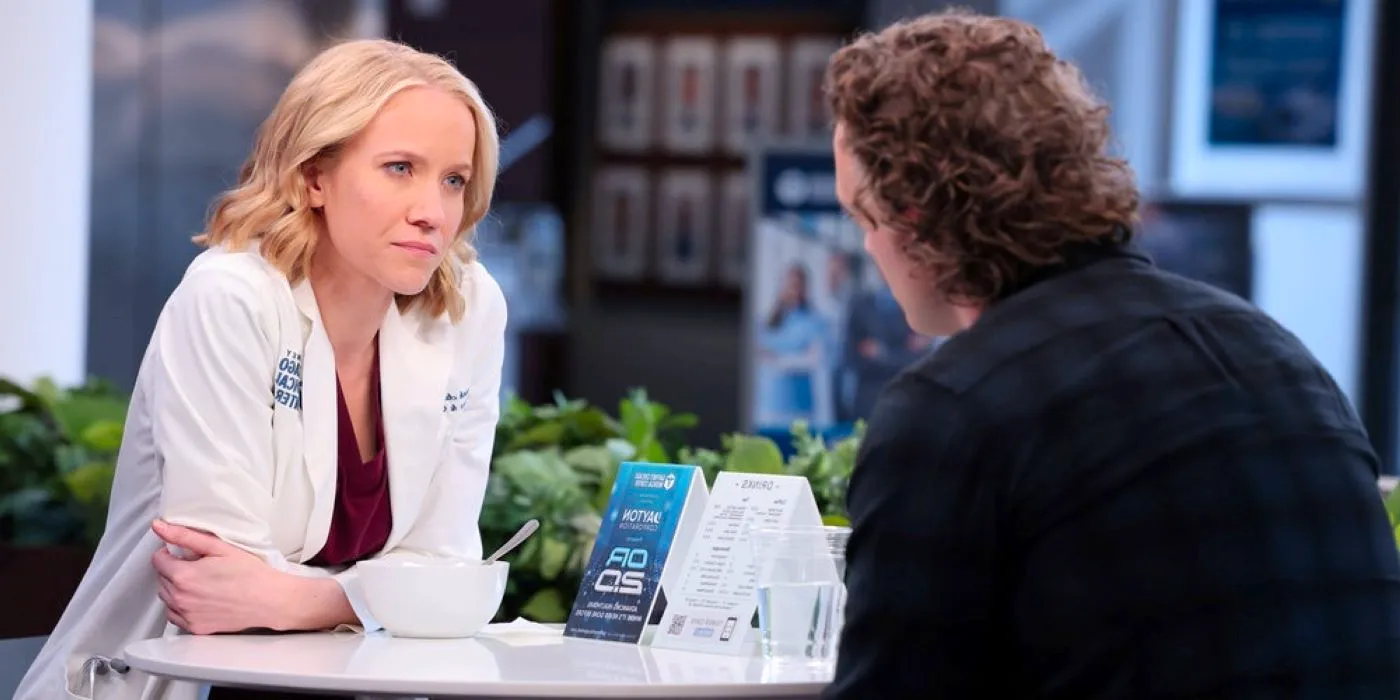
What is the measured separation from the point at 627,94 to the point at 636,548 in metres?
4.93

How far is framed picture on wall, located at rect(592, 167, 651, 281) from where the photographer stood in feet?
22.3

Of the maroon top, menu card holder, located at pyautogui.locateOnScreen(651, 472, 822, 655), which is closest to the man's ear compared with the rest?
the maroon top

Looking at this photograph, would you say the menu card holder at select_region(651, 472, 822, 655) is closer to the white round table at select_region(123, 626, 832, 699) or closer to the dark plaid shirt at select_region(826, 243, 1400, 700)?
the white round table at select_region(123, 626, 832, 699)

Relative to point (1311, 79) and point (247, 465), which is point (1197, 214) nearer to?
point (1311, 79)

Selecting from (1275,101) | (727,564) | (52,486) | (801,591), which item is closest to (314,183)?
(727,564)

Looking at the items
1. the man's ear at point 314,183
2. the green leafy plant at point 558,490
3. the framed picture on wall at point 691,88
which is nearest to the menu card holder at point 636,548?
the man's ear at point 314,183

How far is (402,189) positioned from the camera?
6.73 ft

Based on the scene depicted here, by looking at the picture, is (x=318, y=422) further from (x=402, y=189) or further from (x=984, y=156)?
(x=984, y=156)

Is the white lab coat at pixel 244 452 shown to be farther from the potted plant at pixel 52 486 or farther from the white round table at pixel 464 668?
the potted plant at pixel 52 486

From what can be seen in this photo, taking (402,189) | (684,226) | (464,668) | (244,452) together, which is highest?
(402,189)

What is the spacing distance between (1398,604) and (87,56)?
4347 mm

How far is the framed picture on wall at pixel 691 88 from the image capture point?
6719 mm

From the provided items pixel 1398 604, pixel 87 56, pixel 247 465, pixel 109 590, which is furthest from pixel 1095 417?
pixel 87 56

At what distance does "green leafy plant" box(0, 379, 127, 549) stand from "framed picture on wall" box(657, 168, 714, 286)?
139 inches
